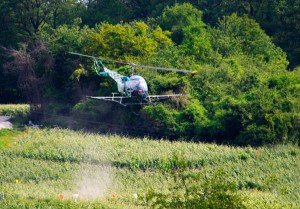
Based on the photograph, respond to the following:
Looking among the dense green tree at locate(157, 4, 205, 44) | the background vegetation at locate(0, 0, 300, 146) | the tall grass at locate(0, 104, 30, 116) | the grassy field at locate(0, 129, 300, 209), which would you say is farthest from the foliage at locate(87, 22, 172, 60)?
the grassy field at locate(0, 129, 300, 209)

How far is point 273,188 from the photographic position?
109ft

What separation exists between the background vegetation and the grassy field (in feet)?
7.85

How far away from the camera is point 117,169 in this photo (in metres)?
36.3

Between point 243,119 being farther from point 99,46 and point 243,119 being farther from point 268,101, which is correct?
point 99,46

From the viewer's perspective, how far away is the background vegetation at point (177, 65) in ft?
136

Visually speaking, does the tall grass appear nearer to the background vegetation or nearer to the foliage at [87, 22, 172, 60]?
the background vegetation

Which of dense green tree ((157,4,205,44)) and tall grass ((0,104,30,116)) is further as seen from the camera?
dense green tree ((157,4,205,44))

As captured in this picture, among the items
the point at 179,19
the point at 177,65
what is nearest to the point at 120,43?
the point at 177,65

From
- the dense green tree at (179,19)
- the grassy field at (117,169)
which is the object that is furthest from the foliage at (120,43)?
the grassy field at (117,169)

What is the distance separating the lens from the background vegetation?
41.6m

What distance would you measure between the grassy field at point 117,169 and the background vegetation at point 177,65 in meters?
2.39

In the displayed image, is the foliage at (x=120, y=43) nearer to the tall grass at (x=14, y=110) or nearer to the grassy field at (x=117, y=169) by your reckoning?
the tall grass at (x=14, y=110)

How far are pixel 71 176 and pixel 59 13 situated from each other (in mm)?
31300

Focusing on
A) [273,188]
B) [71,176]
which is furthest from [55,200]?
[273,188]
